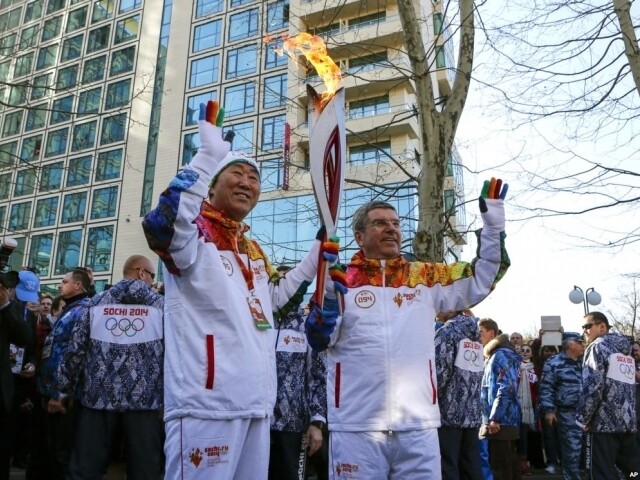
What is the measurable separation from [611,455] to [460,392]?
1744 mm

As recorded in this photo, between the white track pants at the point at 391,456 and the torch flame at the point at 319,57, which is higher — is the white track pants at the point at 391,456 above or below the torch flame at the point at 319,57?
below

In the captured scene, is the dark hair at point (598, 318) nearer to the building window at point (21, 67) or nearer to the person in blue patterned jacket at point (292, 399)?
the person in blue patterned jacket at point (292, 399)

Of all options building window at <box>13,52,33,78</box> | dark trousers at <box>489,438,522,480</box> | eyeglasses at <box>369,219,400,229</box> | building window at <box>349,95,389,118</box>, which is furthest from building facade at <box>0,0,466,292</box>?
eyeglasses at <box>369,219,400,229</box>

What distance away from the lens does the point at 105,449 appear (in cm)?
415

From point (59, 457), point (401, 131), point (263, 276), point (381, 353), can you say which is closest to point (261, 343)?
point (263, 276)

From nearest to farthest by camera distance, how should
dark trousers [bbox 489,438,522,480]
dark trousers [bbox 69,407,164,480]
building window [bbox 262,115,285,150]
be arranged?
dark trousers [bbox 69,407,164,480]
dark trousers [bbox 489,438,522,480]
building window [bbox 262,115,285,150]

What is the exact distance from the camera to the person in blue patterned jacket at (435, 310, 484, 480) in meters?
5.42

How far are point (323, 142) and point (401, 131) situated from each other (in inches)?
890

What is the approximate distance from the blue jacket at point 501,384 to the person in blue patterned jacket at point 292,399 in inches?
102

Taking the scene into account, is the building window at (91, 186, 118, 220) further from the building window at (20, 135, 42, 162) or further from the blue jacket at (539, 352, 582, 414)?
the blue jacket at (539, 352, 582, 414)

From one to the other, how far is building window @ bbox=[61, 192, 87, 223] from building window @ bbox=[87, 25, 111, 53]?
9.29m

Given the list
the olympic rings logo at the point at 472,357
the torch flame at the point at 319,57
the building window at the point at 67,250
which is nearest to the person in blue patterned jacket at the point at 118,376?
the torch flame at the point at 319,57

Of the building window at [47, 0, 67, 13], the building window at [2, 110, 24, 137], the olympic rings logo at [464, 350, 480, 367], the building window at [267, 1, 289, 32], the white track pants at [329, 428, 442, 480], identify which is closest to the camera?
the white track pants at [329, 428, 442, 480]

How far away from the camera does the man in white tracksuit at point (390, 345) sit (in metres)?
3.09
